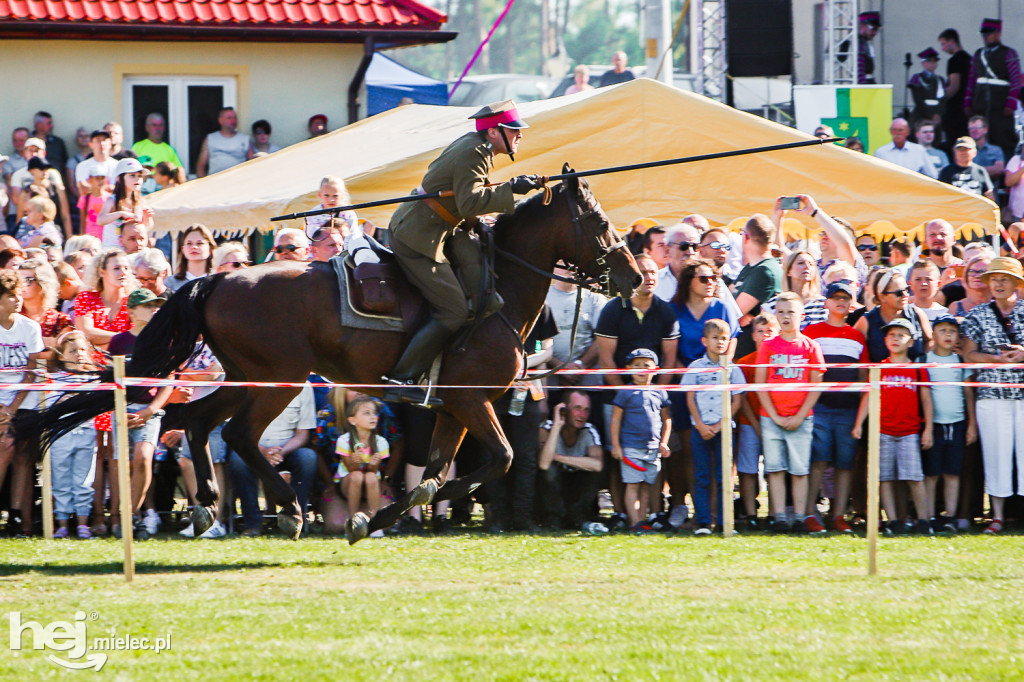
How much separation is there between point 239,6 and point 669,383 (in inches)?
412

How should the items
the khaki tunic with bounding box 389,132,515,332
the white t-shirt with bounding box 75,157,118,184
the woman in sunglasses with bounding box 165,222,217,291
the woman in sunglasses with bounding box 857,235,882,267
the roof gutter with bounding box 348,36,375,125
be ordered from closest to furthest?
the khaki tunic with bounding box 389,132,515,332
the woman in sunglasses with bounding box 165,222,217,291
the woman in sunglasses with bounding box 857,235,882,267
the white t-shirt with bounding box 75,157,118,184
the roof gutter with bounding box 348,36,375,125

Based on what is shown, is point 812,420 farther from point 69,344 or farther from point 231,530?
point 69,344

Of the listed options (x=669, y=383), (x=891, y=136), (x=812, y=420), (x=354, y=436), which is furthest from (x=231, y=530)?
(x=891, y=136)

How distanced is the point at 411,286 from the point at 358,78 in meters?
10.5

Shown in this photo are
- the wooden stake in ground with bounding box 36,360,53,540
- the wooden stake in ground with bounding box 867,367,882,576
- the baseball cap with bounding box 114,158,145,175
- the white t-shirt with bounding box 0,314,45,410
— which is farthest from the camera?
the baseball cap with bounding box 114,158,145,175

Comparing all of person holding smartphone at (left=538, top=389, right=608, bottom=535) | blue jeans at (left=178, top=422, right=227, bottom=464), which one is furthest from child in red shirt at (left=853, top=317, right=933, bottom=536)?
blue jeans at (left=178, top=422, right=227, bottom=464)

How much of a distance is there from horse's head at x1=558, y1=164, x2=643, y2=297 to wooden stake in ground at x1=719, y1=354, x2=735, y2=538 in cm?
120

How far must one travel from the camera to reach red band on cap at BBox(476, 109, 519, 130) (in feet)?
26.3

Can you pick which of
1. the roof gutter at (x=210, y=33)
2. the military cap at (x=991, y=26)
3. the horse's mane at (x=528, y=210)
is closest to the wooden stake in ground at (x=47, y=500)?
the horse's mane at (x=528, y=210)

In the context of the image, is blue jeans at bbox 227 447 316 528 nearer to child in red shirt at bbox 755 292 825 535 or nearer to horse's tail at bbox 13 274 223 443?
horse's tail at bbox 13 274 223 443

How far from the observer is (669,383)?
9.95m

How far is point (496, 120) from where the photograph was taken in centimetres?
802

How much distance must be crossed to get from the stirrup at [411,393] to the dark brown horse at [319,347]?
83mm

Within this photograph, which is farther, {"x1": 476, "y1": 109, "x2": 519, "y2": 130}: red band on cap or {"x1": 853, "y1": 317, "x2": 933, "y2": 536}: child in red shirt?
→ {"x1": 853, "y1": 317, "x2": 933, "y2": 536}: child in red shirt
